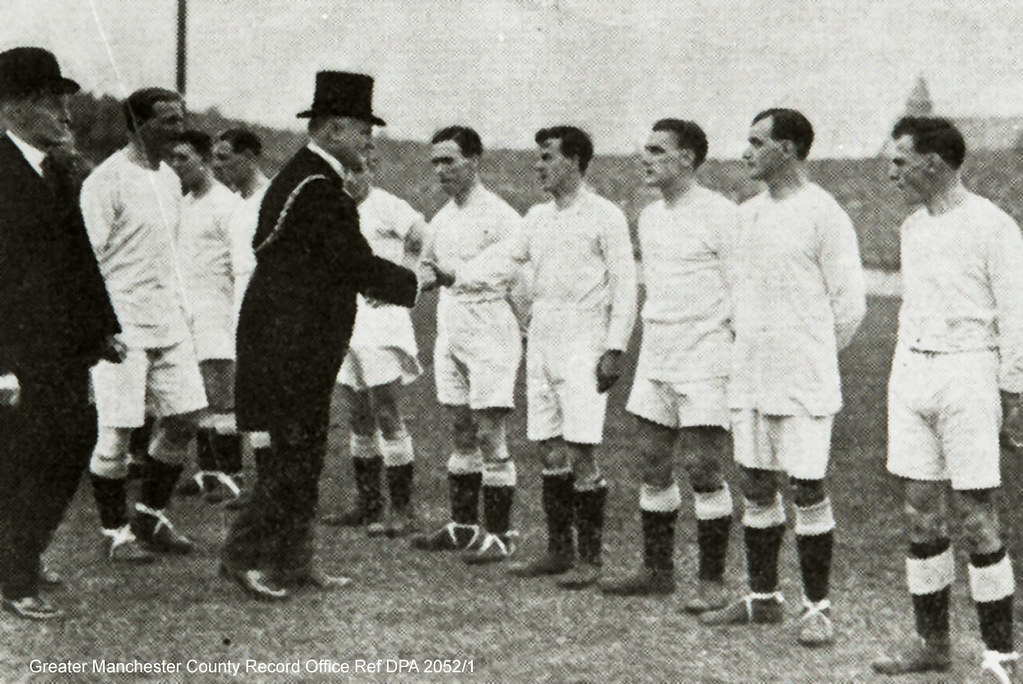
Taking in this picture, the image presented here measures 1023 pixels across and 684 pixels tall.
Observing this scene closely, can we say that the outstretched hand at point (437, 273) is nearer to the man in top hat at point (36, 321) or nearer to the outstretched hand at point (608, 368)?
the outstretched hand at point (608, 368)

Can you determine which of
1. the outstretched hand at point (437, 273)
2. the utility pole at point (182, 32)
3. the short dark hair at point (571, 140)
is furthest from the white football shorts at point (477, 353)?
the utility pole at point (182, 32)

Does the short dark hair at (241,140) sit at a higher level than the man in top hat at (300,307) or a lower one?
higher

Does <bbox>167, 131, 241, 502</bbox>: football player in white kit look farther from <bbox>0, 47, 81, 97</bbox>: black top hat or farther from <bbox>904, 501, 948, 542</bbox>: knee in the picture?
<bbox>904, 501, 948, 542</bbox>: knee

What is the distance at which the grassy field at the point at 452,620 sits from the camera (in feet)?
15.7

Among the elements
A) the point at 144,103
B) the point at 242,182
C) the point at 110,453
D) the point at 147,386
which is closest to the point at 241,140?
the point at 242,182

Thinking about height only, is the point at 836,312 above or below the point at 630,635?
above

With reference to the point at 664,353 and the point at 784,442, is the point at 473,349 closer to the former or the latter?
the point at 664,353

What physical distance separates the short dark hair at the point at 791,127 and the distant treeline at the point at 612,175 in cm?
144

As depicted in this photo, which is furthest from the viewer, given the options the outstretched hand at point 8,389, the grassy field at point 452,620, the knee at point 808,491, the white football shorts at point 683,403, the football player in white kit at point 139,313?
the football player in white kit at point 139,313

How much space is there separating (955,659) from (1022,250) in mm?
1611

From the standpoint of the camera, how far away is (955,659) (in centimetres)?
492

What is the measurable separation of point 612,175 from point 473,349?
20.3m

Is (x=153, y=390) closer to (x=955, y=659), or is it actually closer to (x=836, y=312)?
(x=836, y=312)

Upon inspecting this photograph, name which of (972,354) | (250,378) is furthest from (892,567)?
(250,378)
